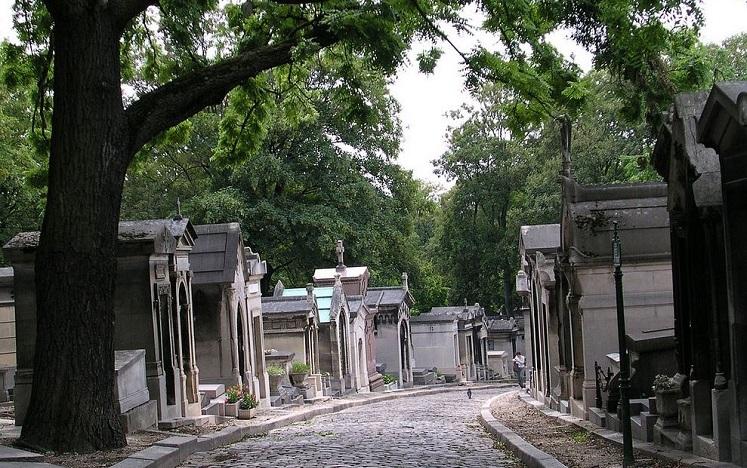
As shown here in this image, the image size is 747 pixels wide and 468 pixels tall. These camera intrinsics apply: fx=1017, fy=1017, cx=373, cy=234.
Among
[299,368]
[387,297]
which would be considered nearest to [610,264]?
[299,368]

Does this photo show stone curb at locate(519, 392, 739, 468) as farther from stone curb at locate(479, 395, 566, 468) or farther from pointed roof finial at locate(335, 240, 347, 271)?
pointed roof finial at locate(335, 240, 347, 271)

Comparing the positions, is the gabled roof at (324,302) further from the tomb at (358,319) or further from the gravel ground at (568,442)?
the gravel ground at (568,442)

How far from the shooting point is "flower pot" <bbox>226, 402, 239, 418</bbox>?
19.5 m

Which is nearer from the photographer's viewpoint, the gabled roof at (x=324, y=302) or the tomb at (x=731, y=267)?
the tomb at (x=731, y=267)

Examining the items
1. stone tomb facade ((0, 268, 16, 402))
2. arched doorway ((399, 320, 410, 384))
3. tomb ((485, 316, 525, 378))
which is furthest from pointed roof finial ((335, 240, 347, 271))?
stone tomb facade ((0, 268, 16, 402))

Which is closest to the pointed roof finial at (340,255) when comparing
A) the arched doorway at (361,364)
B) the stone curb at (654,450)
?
the arched doorway at (361,364)

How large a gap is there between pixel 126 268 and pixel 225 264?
6033 millimetres

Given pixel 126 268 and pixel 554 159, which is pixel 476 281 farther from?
pixel 126 268

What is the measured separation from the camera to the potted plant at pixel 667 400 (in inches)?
401

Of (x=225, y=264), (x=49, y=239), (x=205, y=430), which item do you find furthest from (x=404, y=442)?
(x=225, y=264)

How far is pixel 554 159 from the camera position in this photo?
49.8 metres

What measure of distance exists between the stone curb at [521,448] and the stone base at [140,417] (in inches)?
189

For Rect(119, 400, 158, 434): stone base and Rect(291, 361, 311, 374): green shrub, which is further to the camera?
Rect(291, 361, 311, 374): green shrub

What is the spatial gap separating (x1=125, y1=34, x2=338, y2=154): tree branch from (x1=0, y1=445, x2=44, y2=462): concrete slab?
3.45 m
